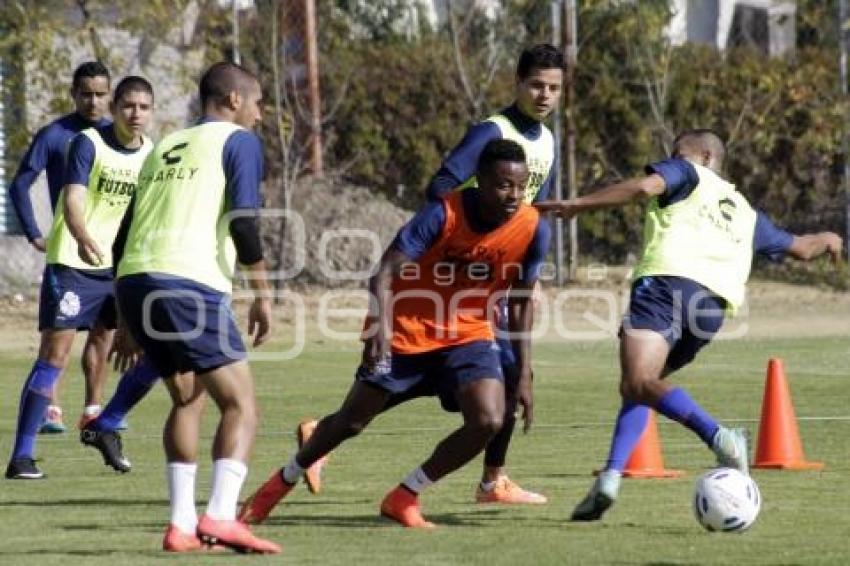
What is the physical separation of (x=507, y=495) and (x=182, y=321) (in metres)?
2.33

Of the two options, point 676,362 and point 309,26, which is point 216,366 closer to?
point 676,362

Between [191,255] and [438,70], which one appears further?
[438,70]

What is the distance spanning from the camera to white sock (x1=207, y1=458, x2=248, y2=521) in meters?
8.99

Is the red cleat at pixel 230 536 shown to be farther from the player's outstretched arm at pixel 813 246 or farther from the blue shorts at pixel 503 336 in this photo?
the player's outstretched arm at pixel 813 246

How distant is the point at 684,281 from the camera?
35.4 feet

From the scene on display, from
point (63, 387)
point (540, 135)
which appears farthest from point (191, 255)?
point (63, 387)

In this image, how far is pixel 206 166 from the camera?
9.27 meters

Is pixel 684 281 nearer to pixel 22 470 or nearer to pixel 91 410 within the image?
pixel 22 470

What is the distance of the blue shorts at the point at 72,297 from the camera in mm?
13227

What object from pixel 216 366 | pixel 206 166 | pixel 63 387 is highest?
pixel 206 166

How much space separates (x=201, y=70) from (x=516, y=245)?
18.7m

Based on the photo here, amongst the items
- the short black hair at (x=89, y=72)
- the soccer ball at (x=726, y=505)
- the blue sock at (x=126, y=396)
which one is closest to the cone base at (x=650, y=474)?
the soccer ball at (x=726, y=505)

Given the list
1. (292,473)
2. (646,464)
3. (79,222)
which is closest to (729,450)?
(646,464)

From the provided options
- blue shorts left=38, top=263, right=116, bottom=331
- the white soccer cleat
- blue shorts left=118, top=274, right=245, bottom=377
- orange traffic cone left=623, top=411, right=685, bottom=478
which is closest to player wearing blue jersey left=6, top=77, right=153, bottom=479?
blue shorts left=38, top=263, right=116, bottom=331
